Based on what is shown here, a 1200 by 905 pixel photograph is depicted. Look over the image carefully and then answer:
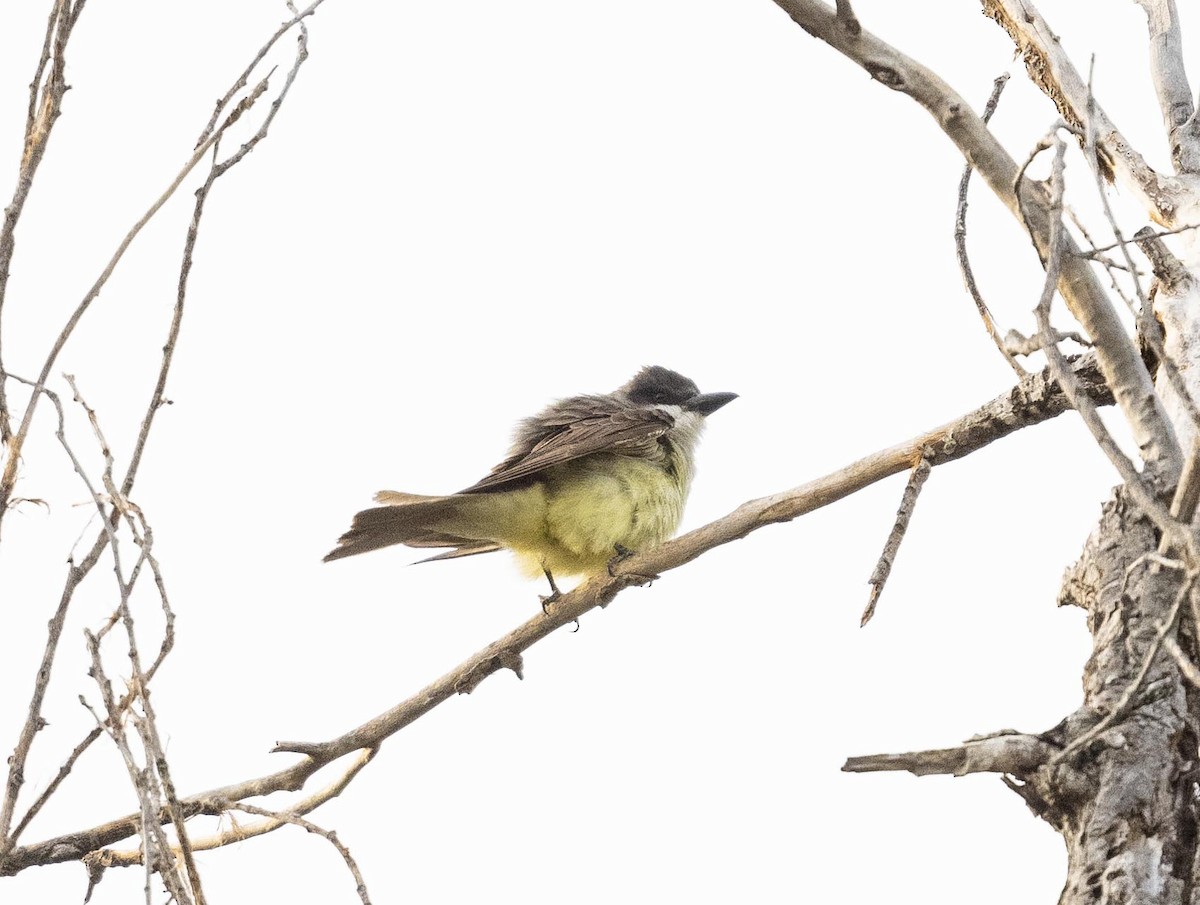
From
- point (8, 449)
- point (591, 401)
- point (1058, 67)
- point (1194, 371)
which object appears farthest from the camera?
point (591, 401)

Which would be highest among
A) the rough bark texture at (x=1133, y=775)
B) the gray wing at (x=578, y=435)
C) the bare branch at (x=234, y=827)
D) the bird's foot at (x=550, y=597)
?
the gray wing at (x=578, y=435)

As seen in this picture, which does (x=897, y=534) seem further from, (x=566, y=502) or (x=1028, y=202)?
(x=566, y=502)

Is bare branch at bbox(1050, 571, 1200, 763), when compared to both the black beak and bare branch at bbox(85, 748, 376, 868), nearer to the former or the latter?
bare branch at bbox(85, 748, 376, 868)

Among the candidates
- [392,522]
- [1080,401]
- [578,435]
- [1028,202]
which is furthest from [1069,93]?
[392,522]

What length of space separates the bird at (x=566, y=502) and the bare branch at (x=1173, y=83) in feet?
8.70

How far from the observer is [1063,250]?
9.52ft

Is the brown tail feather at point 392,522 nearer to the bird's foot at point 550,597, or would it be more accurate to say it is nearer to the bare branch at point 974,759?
the bird's foot at point 550,597

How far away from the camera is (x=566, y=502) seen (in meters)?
5.80

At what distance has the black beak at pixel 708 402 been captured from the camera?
6906 millimetres

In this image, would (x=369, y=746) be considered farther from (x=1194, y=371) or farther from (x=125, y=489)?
(x=1194, y=371)

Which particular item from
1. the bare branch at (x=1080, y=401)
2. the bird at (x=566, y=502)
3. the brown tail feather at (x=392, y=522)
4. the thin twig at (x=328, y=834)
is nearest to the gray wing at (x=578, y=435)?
the bird at (x=566, y=502)

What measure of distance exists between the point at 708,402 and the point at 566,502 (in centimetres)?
145

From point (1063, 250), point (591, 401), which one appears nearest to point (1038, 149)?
point (1063, 250)

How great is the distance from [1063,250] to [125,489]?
201 cm
